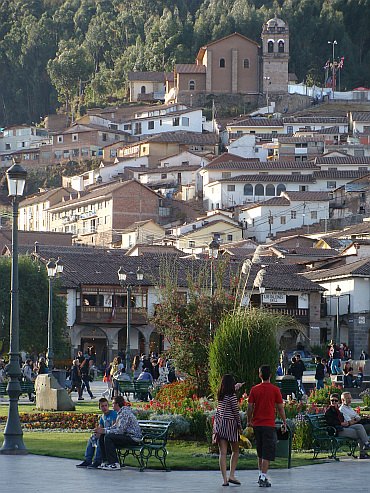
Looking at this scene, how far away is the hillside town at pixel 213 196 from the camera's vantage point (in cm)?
5716

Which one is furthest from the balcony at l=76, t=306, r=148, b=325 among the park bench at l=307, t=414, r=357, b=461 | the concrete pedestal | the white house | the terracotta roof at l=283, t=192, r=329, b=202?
the park bench at l=307, t=414, r=357, b=461

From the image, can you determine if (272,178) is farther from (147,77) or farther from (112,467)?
(112,467)

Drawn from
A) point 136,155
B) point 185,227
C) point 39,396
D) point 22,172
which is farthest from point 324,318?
point 136,155

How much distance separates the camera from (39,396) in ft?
77.7

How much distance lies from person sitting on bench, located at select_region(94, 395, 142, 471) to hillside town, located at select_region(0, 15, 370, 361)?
21746 mm

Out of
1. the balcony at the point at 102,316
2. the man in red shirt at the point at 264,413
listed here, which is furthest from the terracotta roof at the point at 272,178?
the man in red shirt at the point at 264,413

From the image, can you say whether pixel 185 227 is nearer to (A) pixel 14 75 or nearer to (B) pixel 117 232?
(B) pixel 117 232

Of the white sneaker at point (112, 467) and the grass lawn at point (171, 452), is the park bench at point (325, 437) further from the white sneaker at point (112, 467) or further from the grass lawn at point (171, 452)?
the white sneaker at point (112, 467)

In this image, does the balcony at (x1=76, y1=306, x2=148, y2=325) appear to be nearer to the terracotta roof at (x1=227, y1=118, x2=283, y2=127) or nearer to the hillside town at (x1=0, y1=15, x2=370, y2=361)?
the hillside town at (x1=0, y1=15, x2=370, y2=361)

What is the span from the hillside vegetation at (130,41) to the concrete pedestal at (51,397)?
115735mm

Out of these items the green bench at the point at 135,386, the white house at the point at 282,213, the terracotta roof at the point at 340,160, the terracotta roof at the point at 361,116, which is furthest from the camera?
the terracotta roof at the point at 361,116

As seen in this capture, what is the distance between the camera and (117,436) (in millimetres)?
13391

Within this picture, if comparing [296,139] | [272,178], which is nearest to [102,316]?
[272,178]

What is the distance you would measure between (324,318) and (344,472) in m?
46.2
